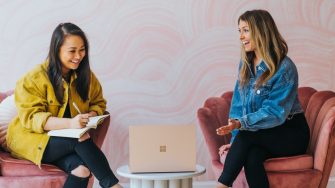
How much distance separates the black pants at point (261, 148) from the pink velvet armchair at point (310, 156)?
0.06 metres

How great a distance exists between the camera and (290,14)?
3684 millimetres

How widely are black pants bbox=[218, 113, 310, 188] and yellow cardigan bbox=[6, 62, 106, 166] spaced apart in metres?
0.89

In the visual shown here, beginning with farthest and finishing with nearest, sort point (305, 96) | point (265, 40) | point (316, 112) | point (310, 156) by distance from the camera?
point (305, 96) → point (316, 112) → point (265, 40) → point (310, 156)

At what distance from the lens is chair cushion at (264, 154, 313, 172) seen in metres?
2.75

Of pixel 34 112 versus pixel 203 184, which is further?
pixel 203 184

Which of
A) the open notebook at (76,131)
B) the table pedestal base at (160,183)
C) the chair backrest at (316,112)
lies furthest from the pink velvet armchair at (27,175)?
the chair backrest at (316,112)

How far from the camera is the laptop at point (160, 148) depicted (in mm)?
2639

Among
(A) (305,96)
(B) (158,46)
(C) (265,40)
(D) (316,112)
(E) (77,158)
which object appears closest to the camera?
(E) (77,158)

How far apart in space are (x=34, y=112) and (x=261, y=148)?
116 cm

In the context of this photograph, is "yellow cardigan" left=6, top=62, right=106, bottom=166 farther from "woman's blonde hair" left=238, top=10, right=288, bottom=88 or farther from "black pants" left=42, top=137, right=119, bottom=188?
"woman's blonde hair" left=238, top=10, right=288, bottom=88

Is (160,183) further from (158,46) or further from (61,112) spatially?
(158,46)

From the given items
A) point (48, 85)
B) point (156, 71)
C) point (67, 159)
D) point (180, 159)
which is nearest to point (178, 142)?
point (180, 159)

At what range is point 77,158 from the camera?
271 centimetres

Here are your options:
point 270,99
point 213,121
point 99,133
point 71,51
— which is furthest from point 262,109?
point 71,51
